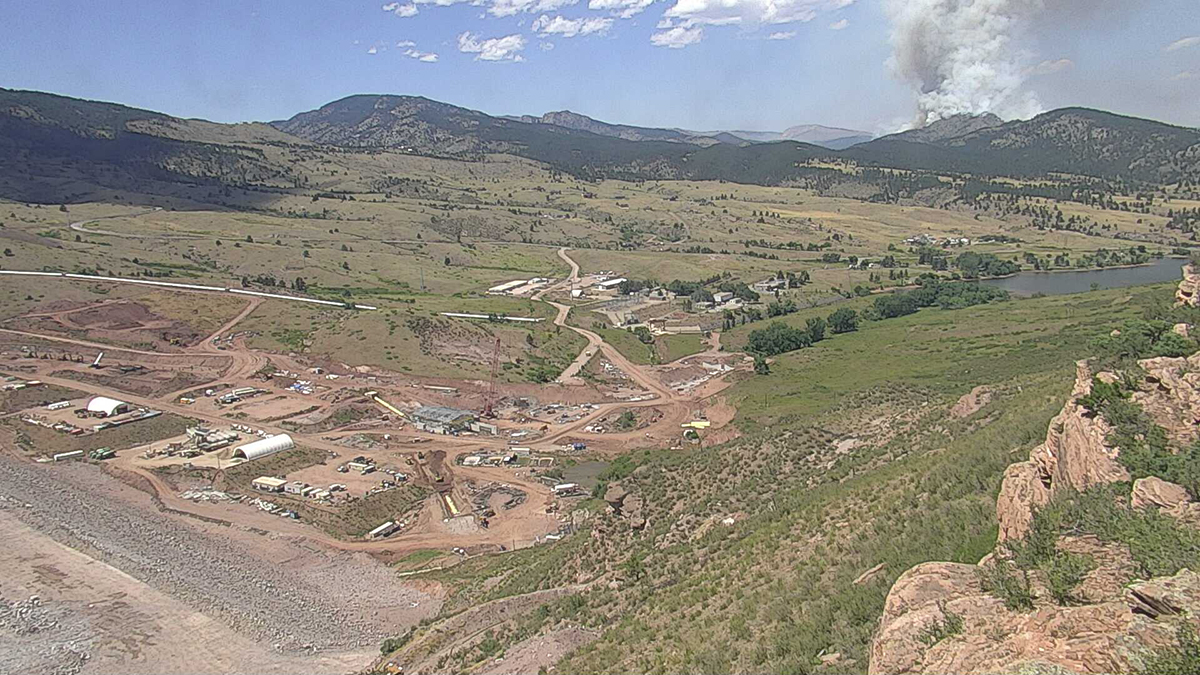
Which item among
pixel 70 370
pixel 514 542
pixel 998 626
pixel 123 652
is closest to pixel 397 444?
pixel 514 542

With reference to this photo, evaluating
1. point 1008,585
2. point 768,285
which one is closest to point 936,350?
point 768,285

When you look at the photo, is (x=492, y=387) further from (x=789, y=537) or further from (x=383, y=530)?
(x=789, y=537)

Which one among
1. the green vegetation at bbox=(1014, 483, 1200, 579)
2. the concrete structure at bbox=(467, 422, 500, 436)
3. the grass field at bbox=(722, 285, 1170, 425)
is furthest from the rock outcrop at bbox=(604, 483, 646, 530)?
the concrete structure at bbox=(467, 422, 500, 436)

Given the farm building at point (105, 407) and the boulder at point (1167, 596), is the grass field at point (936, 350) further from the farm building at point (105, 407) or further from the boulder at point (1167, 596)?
the farm building at point (105, 407)

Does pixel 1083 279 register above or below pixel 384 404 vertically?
above

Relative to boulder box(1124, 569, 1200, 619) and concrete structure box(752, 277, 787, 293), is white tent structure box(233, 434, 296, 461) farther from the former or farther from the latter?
concrete structure box(752, 277, 787, 293)

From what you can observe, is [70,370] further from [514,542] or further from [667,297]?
[667,297]

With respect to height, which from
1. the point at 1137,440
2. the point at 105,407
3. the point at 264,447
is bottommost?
the point at 264,447
